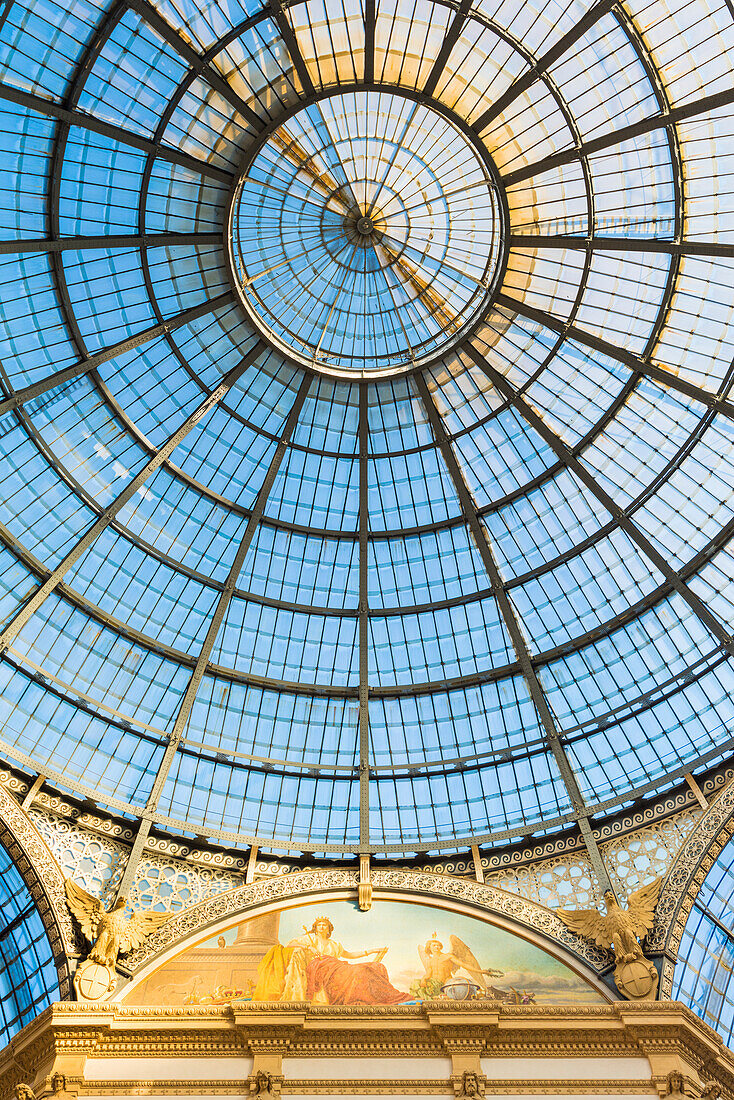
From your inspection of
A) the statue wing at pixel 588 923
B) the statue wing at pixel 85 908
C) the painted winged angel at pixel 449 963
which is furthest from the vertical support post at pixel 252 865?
the statue wing at pixel 588 923

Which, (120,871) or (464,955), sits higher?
(120,871)

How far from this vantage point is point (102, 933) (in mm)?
24234

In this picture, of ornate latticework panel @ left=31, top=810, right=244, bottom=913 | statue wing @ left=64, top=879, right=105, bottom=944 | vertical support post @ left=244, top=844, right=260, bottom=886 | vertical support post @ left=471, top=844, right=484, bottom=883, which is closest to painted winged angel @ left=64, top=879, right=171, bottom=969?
statue wing @ left=64, top=879, right=105, bottom=944

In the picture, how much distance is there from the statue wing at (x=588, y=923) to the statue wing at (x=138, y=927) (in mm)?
11055

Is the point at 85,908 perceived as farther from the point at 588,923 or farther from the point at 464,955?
the point at 588,923

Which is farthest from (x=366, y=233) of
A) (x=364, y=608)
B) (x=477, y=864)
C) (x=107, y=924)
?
(x=107, y=924)

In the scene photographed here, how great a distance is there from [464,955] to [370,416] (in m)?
16.8

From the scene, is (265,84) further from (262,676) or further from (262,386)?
(262,676)

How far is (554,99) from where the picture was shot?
2525 centimetres

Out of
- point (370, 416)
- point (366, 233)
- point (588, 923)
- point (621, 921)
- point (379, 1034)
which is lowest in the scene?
point (379, 1034)

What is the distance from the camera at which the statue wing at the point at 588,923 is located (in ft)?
81.4

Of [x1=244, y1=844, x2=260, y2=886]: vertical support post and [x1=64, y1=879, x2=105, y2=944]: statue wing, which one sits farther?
[x1=244, y1=844, x2=260, y2=886]: vertical support post

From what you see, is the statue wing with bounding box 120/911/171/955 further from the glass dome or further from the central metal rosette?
the central metal rosette

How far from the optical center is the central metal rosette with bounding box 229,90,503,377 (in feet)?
88.5
